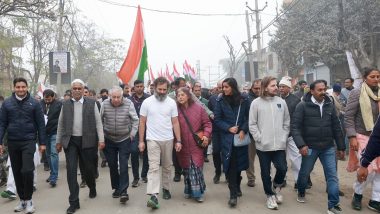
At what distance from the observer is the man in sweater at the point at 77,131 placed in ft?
19.4

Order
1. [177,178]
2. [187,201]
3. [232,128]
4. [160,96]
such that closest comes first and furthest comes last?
1. [232,128]
2. [160,96]
3. [187,201]
4. [177,178]

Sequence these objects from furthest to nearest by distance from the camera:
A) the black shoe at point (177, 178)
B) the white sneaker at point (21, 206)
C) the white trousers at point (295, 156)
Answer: the black shoe at point (177, 178) → the white trousers at point (295, 156) → the white sneaker at point (21, 206)

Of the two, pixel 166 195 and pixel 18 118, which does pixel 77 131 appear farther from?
pixel 166 195

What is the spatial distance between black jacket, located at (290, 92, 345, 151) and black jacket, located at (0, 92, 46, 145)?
3.70 metres

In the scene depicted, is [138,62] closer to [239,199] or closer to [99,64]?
[239,199]

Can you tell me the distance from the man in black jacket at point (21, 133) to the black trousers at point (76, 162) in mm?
425

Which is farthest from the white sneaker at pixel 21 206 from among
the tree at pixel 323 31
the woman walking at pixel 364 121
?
the tree at pixel 323 31

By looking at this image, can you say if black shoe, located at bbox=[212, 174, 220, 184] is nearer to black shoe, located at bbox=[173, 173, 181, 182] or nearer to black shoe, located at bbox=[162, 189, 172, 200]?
black shoe, located at bbox=[173, 173, 181, 182]

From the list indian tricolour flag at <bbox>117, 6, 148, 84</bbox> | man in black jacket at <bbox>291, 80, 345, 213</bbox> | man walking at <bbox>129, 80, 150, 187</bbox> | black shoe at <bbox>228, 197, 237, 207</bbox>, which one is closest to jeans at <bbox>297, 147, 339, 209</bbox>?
man in black jacket at <bbox>291, 80, 345, 213</bbox>

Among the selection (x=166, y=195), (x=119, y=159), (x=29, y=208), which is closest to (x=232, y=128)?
(x=166, y=195)

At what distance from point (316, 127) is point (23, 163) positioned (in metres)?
4.17

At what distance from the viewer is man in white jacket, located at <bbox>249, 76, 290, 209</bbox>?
5.70 metres

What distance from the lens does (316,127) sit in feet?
18.3

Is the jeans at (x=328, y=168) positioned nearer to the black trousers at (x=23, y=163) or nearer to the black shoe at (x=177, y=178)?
the black shoe at (x=177, y=178)
